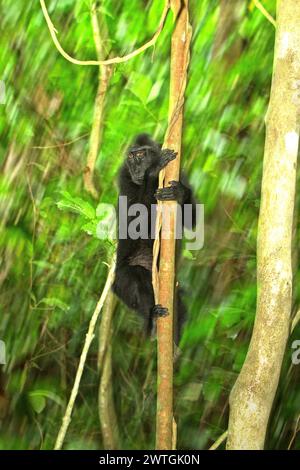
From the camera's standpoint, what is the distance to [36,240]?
14.0 ft

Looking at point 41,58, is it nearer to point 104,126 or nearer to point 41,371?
point 104,126

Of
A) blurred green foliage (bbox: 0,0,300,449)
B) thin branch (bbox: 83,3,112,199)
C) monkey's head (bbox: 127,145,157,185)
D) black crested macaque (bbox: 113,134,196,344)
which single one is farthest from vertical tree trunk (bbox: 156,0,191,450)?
thin branch (bbox: 83,3,112,199)

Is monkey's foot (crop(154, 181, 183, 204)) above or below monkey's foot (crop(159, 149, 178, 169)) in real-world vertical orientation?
below

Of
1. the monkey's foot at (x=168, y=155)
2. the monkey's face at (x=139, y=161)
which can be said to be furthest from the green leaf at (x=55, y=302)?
the monkey's foot at (x=168, y=155)

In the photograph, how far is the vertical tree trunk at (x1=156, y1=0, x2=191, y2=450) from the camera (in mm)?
2207

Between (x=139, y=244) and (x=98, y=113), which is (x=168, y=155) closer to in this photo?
(x=139, y=244)

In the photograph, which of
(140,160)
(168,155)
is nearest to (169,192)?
(168,155)

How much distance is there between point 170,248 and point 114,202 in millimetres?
1652

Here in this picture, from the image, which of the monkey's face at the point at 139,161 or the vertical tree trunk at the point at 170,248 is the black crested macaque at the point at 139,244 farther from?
the vertical tree trunk at the point at 170,248

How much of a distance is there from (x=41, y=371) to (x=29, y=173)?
1.54 meters

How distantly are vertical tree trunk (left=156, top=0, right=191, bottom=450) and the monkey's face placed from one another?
1.11 m

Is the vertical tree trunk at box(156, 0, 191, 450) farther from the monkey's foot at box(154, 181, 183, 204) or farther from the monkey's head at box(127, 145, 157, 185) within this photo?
the monkey's head at box(127, 145, 157, 185)

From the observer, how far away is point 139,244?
382 cm

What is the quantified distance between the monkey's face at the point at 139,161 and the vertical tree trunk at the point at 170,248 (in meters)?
1.11
